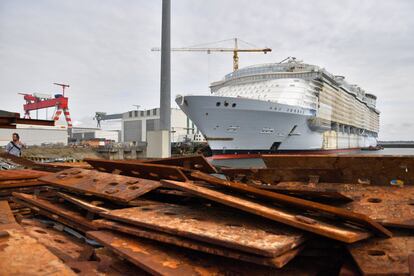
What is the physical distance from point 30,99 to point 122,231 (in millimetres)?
69495

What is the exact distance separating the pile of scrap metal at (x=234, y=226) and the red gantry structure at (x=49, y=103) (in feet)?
185

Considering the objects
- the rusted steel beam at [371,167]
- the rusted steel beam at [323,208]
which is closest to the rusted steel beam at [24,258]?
the rusted steel beam at [323,208]

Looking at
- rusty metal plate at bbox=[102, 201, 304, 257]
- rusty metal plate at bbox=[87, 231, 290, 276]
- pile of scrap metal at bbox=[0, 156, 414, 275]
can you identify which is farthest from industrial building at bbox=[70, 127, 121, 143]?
rusty metal plate at bbox=[87, 231, 290, 276]

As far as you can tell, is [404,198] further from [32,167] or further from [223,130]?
[223,130]

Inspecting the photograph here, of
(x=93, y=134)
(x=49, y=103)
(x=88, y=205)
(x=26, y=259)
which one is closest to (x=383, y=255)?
(x=26, y=259)

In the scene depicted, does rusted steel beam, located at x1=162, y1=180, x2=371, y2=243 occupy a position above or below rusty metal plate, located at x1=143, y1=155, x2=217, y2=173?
below

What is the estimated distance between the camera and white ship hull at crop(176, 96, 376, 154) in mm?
23844

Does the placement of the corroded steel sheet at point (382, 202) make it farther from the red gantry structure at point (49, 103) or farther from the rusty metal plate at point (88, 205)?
the red gantry structure at point (49, 103)

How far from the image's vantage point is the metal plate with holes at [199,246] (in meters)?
1.50

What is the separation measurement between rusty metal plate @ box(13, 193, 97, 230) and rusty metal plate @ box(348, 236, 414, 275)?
1.92 meters

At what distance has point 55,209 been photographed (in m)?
3.05

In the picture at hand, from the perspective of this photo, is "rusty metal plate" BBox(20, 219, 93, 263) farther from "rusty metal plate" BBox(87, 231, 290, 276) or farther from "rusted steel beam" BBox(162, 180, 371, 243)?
"rusted steel beam" BBox(162, 180, 371, 243)

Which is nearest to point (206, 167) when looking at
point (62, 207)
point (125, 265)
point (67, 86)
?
point (62, 207)

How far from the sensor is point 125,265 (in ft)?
6.49
